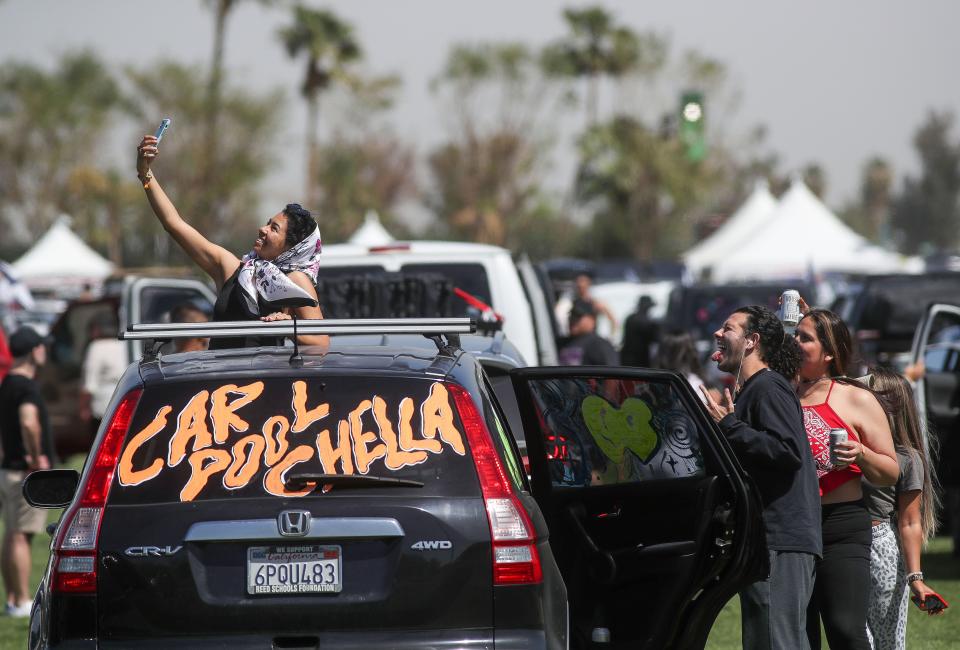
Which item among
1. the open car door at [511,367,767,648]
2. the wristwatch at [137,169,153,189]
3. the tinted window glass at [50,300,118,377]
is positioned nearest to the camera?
the open car door at [511,367,767,648]

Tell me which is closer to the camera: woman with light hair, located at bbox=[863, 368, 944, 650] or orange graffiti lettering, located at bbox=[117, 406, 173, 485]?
orange graffiti lettering, located at bbox=[117, 406, 173, 485]

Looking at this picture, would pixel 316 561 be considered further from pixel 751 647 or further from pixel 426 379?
pixel 751 647

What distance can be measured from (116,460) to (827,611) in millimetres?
2936

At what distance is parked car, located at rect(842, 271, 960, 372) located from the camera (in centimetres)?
1628

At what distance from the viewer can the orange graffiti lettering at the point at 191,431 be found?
4.71m

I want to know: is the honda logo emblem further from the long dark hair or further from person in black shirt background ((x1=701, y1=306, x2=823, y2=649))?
the long dark hair

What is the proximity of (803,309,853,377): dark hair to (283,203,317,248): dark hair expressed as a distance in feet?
7.62

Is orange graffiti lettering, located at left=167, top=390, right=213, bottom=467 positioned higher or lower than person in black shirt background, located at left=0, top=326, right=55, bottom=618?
higher

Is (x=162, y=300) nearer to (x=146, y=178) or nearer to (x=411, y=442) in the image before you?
(x=146, y=178)

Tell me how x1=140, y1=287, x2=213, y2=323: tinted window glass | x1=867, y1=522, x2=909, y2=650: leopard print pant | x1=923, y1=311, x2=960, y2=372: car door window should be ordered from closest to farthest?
x1=867, y1=522, x2=909, y2=650: leopard print pant
x1=923, y1=311, x2=960, y2=372: car door window
x1=140, y1=287, x2=213, y2=323: tinted window glass

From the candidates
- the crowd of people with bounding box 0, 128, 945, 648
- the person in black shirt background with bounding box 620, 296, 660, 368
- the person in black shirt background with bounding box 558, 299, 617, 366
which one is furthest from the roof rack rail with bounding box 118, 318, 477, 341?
the person in black shirt background with bounding box 620, 296, 660, 368

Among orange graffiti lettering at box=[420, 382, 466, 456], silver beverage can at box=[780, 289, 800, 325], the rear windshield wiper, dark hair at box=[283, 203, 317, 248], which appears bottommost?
the rear windshield wiper

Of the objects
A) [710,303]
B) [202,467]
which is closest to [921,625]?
[202,467]

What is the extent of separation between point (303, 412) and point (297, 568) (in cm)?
47
